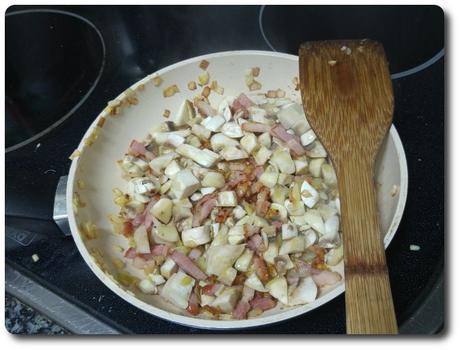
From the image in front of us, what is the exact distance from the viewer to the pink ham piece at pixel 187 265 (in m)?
0.73

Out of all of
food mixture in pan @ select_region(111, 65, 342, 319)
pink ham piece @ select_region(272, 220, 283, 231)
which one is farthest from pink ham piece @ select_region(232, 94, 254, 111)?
pink ham piece @ select_region(272, 220, 283, 231)

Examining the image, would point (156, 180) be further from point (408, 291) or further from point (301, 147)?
point (408, 291)

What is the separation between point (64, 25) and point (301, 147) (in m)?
0.55

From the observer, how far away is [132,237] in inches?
31.6

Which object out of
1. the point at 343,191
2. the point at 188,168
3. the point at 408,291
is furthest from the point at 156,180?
the point at 408,291

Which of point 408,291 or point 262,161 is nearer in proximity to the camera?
point 408,291

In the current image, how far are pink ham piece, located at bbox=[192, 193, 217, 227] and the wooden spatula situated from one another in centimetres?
19

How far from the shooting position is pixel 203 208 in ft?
2.58

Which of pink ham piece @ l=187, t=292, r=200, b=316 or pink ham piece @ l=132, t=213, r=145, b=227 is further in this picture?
pink ham piece @ l=132, t=213, r=145, b=227

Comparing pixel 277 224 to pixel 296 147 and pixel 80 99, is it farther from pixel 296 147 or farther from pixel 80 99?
pixel 80 99

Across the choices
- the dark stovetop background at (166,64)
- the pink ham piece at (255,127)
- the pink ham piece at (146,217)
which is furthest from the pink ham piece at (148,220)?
the pink ham piece at (255,127)

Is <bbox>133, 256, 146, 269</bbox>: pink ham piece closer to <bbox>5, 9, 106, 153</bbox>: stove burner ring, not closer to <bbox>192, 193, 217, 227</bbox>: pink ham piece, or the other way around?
<bbox>192, 193, 217, 227</bbox>: pink ham piece

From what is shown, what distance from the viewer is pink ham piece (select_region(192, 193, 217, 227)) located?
78 centimetres

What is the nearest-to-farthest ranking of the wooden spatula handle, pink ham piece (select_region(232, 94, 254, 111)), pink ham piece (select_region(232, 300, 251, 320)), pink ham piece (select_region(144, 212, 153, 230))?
the wooden spatula handle
pink ham piece (select_region(232, 300, 251, 320))
pink ham piece (select_region(144, 212, 153, 230))
pink ham piece (select_region(232, 94, 254, 111))
